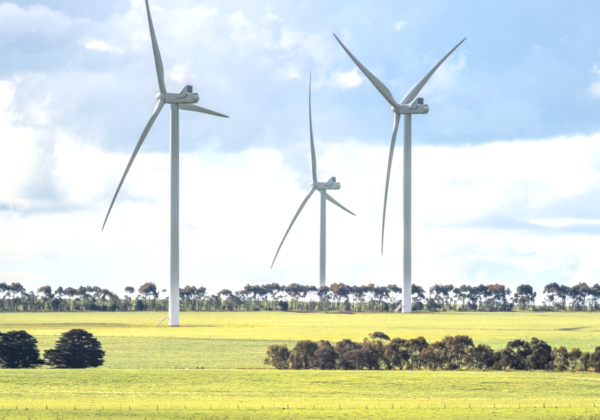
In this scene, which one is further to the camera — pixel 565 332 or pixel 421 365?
pixel 565 332

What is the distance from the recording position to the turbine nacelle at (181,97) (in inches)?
5610

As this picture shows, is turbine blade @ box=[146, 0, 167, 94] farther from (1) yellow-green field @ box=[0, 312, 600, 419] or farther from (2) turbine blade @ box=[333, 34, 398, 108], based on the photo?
(1) yellow-green field @ box=[0, 312, 600, 419]

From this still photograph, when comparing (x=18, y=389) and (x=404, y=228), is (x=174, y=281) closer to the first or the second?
(x=404, y=228)

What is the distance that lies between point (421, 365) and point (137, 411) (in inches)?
1401

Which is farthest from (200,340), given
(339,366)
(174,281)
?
(339,366)

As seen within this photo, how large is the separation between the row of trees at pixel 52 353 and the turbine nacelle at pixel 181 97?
6449 centimetres

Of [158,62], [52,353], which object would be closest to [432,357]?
[52,353]

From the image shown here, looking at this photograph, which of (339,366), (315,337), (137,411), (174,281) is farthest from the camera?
(174,281)

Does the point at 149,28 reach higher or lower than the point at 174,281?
higher

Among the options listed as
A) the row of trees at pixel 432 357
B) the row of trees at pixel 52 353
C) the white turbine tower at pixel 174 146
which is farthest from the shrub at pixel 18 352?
the white turbine tower at pixel 174 146

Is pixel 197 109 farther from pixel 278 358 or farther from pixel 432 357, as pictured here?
pixel 432 357

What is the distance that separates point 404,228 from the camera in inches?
6555

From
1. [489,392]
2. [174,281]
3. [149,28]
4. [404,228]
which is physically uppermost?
[149,28]

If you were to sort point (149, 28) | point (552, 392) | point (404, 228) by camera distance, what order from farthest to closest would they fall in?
1. point (404, 228)
2. point (149, 28)
3. point (552, 392)
